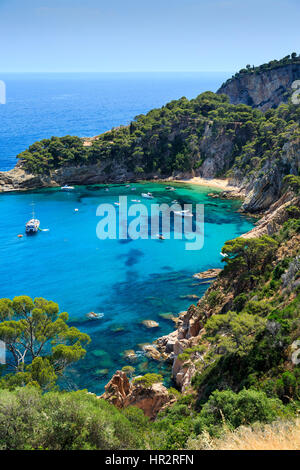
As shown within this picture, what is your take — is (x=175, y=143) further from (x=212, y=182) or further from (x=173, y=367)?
(x=173, y=367)

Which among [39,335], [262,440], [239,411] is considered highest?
[262,440]

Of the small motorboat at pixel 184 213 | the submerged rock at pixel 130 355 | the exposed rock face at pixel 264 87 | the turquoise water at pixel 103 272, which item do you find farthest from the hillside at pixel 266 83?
the submerged rock at pixel 130 355

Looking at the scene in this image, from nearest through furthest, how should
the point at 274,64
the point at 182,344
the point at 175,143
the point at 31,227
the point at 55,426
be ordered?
the point at 55,426 < the point at 182,344 < the point at 31,227 < the point at 175,143 < the point at 274,64

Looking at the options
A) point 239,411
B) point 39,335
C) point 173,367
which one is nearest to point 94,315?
point 173,367

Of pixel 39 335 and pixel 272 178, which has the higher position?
pixel 272 178

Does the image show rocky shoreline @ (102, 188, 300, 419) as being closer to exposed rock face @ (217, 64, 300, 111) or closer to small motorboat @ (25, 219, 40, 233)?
small motorboat @ (25, 219, 40, 233)
